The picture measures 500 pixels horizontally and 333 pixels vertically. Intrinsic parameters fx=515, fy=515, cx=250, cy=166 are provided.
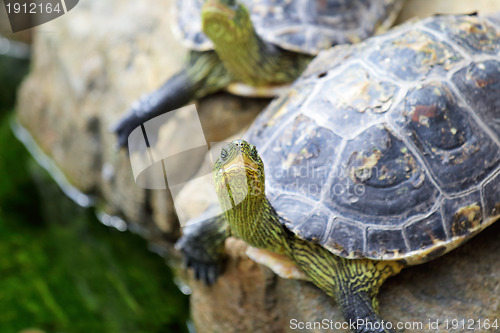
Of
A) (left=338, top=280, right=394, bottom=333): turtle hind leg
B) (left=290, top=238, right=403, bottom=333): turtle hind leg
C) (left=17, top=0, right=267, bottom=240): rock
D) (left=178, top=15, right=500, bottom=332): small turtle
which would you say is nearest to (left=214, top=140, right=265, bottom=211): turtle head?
(left=178, top=15, right=500, bottom=332): small turtle

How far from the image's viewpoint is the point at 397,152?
188 centimetres

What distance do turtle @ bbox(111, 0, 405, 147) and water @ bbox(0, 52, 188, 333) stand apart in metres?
0.81

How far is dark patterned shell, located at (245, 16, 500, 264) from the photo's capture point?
183 cm

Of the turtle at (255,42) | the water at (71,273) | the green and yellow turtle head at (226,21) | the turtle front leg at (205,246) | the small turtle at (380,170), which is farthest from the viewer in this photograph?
the water at (71,273)

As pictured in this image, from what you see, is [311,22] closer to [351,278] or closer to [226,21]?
[226,21]

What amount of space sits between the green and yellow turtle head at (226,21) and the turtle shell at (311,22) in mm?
191

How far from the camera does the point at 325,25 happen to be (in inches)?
114

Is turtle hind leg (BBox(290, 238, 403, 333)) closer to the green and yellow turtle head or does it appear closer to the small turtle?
the small turtle

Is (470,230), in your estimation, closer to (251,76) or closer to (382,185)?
(382,185)

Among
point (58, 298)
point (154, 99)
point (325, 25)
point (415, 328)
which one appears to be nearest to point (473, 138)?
point (415, 328)

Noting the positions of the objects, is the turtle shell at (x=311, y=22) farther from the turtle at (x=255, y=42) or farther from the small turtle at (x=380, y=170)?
the small turtle at (x=380, y=170)

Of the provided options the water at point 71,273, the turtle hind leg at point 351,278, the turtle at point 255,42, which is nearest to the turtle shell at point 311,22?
the turtle at point 255,42

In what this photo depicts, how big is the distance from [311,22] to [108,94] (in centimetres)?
141

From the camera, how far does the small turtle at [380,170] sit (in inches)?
72.0
